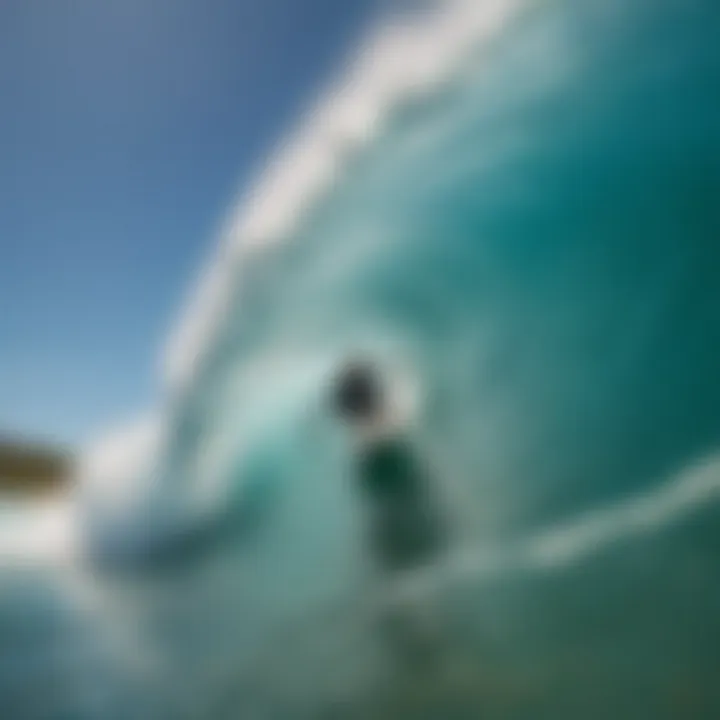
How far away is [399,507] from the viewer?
117 centimetres

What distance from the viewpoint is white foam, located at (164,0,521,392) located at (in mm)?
1193

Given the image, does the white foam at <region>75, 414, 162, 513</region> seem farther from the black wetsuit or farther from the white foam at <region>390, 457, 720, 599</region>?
the white foam at <region>390, 457, 720, 599</region>

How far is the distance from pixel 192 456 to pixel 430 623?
37 cm

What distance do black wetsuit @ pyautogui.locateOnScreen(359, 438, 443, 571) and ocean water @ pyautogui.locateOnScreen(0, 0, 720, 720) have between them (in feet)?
0.07

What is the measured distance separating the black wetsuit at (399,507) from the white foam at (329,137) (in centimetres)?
26

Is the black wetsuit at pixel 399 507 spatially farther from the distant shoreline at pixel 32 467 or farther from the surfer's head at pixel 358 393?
the distant shoreline at pixel 32 467

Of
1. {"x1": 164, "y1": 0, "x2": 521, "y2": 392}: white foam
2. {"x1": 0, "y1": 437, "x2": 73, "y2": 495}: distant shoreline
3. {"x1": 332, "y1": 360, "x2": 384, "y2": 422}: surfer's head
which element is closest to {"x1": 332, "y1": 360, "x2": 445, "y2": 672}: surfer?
{"x1": 332, "y1": 360, "x2": 384, "y2": 422}: surfer's head

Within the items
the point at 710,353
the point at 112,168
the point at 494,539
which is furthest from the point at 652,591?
the point at 112,168

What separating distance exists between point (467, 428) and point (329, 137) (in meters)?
0.40

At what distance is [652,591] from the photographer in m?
1.07

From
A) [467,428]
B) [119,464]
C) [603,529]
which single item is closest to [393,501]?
[467,428]

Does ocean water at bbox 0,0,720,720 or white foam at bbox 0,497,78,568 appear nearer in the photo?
ocean water at bbox 0,0,720,720

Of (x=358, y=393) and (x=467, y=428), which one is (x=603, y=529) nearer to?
(x=467, y=428)

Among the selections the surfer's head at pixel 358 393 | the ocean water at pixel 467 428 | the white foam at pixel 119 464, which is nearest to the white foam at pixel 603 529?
the ocean water at pixel 467 428
